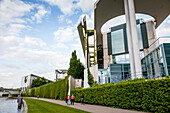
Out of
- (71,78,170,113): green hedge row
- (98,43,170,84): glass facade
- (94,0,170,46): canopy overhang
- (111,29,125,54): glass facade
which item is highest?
(94,0,170,46): canopy overhang

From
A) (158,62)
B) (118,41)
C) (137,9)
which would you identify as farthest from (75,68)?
(158,62)

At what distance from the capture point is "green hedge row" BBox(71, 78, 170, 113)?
8.60 meters

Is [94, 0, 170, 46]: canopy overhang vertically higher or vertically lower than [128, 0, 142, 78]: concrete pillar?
higher

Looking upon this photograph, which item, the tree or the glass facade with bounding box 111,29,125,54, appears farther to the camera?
the tree

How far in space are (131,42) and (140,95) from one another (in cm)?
1026

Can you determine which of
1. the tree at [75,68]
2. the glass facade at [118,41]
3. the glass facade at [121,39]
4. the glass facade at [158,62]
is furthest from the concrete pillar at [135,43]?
the tree at [75,68]

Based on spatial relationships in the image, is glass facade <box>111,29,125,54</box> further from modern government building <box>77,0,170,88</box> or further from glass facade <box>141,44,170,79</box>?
glass facade <box>141,44,170,79</box>

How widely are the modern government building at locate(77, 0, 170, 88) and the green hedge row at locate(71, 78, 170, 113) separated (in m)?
5.22

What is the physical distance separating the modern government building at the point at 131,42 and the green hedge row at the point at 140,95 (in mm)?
5217

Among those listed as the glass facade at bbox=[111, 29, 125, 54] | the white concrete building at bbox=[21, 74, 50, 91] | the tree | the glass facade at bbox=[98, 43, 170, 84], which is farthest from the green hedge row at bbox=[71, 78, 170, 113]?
the white concrete building at bbox=[21, 74, 50, 91]

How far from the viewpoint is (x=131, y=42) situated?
18891mm

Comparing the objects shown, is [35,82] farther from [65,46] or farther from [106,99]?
[106,99]

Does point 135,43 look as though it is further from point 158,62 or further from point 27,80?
point 27,80

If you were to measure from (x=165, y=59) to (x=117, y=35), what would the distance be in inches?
614
